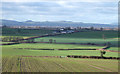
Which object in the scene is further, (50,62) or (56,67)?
(50,62)

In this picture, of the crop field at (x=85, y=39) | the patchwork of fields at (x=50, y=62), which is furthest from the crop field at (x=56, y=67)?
the crop field at (x=85, y=39)

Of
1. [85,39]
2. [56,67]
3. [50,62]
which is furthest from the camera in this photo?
[85,39]

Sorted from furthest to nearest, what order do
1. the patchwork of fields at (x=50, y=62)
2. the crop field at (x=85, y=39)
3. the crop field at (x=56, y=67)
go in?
1. the crop field at (x=85, y=39)
2. the patchwork of fields at (x=50, y=62)
3. the crop field at (x=56, y=67)

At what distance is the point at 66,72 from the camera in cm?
4172

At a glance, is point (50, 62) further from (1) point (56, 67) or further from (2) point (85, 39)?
(2) point (85, 39)

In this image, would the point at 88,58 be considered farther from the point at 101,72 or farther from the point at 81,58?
the point at 101,72

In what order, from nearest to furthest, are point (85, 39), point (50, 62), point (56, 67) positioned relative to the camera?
point (56, 67) → point (50, 62) → point (85, 39)

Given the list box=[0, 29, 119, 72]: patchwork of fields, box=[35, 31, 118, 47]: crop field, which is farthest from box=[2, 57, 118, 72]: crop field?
box=[35, 31, 118, 47]: crop field

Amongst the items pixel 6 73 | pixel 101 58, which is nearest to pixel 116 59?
pixel 101 58

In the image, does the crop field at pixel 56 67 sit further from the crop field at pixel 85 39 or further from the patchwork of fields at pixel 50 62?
the crop field at pixel 85 39

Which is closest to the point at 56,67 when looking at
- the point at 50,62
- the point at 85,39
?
the point at 50,62

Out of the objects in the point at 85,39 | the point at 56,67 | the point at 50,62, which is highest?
the point at 85,39

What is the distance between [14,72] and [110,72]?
13.5 meters

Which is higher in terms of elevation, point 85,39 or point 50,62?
point 85,39
